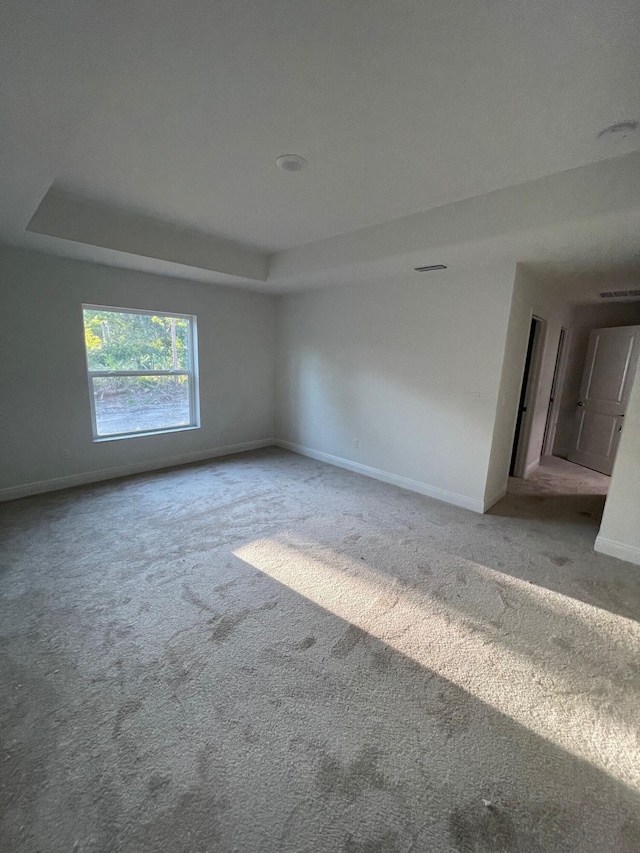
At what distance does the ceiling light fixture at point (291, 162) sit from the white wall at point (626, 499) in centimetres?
274

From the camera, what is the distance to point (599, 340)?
489 cm

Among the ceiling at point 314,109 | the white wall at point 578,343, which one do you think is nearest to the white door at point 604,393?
the white wall at point 578,343

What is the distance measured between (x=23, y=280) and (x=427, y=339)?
386 centimetres

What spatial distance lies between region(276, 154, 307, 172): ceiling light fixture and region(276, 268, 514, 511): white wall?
1.84m

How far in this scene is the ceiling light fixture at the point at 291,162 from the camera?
2110mm

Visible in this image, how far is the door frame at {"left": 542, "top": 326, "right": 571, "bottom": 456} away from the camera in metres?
5.03

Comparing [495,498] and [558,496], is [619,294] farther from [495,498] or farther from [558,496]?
[495,498]

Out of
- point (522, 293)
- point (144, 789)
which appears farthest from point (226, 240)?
point (144, 789)

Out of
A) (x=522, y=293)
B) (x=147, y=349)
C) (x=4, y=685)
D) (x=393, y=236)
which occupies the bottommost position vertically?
(x=4, y=685)

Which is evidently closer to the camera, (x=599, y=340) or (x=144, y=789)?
(x=144, y=789)

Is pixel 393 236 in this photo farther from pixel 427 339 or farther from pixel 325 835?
pixel 325 835

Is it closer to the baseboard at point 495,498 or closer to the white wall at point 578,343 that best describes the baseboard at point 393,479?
the baseboard at point 495,498

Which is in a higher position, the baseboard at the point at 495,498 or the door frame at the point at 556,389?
the door frame at the point at 556,389

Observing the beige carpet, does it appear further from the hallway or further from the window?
the window
